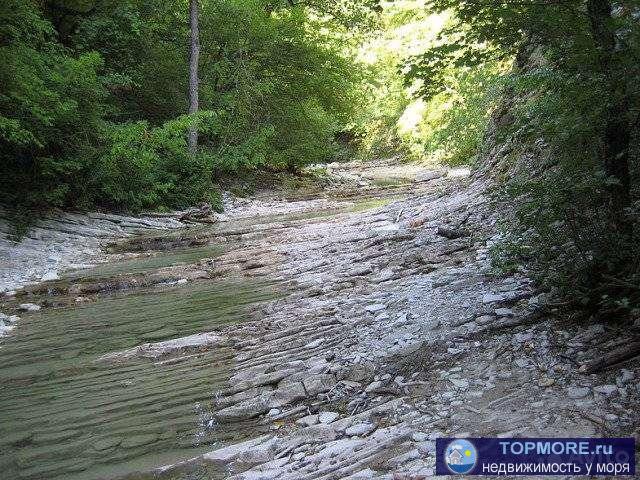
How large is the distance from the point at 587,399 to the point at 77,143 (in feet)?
41.2

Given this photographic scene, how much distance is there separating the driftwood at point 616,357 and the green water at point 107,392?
92.2 inches

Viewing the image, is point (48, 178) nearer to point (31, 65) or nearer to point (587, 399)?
point (31, 65)

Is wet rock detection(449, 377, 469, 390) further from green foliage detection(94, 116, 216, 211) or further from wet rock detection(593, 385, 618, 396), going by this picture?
green foliage detection(94, 116, 216, 211)

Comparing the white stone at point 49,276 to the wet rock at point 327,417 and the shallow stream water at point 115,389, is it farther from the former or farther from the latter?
the wet rock at point 327,417

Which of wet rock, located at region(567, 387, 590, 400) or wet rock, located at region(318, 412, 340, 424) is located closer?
wet rock, located at region(567, 387, 590, 400)

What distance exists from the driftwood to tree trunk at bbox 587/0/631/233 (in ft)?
2.67

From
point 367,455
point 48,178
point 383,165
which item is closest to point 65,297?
point 48,178

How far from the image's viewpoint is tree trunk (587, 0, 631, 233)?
135 inches

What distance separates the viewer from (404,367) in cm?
405

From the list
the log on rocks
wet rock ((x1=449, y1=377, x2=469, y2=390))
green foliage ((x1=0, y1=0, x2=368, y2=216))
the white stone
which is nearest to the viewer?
wet rock ((x1=449, y1=377, x2=469, y2=390))

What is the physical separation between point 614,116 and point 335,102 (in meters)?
20.1

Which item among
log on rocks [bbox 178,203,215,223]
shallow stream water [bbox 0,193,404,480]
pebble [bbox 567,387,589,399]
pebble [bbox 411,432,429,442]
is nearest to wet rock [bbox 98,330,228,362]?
shallow stream water [bbox 0,193,404,480]

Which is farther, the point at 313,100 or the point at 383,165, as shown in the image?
the point at 383,165

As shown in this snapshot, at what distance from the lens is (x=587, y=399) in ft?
10.1
